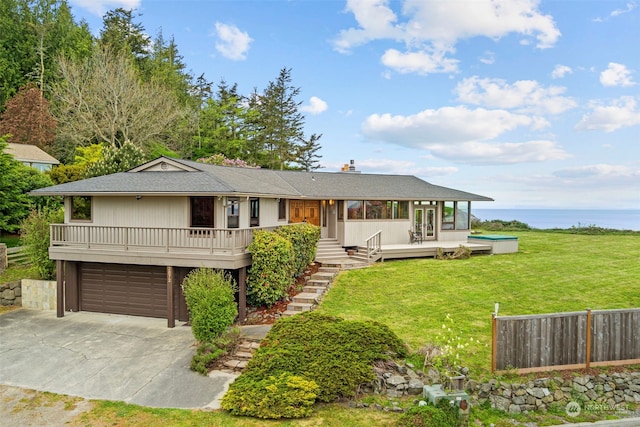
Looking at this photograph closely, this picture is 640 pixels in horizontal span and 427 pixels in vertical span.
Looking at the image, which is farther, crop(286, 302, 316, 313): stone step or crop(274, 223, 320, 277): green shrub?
crop(274, 223, 320, 277): green shrub

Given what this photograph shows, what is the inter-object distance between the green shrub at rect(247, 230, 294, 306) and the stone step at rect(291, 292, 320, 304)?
2.06 ft

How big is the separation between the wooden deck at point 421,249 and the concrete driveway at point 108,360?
10.8 m

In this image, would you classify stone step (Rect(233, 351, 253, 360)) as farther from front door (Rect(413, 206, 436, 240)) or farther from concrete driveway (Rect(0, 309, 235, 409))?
front door (Rect(413, 206, 436, 240))

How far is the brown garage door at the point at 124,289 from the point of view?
13695 millimetres

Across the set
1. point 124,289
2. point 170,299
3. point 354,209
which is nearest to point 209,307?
point 170,299

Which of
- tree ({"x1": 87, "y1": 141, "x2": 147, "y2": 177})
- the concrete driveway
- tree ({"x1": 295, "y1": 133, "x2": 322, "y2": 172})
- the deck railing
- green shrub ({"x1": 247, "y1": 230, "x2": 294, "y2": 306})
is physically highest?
tree ({"x1": 295, "y1": 133, "x2": 322, "y2": 172})

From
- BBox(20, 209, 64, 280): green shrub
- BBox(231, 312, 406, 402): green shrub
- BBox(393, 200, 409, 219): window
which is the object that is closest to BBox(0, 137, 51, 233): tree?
BBox(20, 209, 64, 280): green shrub

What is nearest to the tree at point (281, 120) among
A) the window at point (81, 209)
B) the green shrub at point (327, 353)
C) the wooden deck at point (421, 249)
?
the wooden deck at point (421, 249)

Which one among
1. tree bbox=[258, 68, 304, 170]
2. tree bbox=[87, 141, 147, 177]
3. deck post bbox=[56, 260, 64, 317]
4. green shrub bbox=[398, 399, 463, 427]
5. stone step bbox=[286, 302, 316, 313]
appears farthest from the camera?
tree bbox=[258, 68, 304, 170]

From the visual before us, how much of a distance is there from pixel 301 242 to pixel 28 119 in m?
33.3

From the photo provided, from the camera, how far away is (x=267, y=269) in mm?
12672

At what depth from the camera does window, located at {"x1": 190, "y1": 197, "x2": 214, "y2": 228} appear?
13.6 m

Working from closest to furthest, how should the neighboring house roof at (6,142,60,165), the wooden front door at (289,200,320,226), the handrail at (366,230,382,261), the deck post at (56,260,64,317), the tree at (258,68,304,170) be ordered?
1. the deck post at (56,260,64,317)
2. the handrail at (366,230,382,261)
3. the wooden front door at (289,200,320,226)
4. the neighboring house roof at (6,142,60,165)
5. the tree at (258,68,304,170)

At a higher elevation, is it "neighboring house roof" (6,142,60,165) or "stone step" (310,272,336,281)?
"neighboring house roof" (6,142,60,165)
